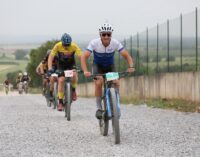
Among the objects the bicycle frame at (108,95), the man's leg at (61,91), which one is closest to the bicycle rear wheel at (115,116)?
the bicycle frame at (108,95)

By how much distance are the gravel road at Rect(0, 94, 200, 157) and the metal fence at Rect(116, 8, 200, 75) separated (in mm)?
8253

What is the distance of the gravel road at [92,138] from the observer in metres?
10.9

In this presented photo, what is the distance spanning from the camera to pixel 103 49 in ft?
43.0

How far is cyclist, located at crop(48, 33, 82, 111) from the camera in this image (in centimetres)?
1798

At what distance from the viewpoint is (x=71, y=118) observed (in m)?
18.2

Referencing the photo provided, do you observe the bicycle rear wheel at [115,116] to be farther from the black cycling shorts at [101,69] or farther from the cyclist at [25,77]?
the cyclist at [25,77]

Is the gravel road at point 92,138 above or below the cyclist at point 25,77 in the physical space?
above

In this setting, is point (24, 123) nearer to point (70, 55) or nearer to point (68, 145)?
point (70, 55)

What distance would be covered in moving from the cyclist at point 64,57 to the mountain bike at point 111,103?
193 inches

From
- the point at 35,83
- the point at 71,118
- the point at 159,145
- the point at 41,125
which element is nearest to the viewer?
the point at 159,145

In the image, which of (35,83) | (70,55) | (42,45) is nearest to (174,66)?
(70,55)

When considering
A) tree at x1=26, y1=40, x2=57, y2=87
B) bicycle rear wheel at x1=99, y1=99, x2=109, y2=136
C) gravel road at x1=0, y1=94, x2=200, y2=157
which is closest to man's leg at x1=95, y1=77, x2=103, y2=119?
bicycle rear wheel at x1=99, y1=99, x2=109, y2=136

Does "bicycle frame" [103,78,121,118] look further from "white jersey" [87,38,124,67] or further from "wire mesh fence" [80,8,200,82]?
"wire mesh fence" [80,8,200,82]

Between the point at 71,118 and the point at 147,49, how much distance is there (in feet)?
50.4
